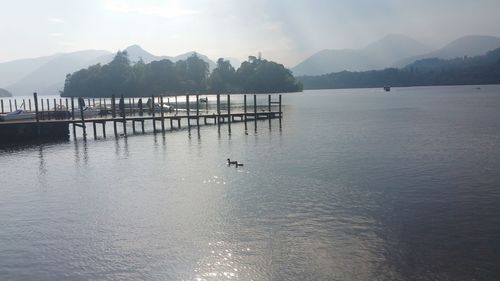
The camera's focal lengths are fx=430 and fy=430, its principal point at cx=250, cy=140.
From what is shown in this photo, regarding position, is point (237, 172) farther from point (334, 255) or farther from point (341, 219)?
point (334, 255)

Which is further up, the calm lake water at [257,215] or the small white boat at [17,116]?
the small white boat at [17,116]

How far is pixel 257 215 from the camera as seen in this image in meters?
21.1

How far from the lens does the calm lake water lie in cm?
1564

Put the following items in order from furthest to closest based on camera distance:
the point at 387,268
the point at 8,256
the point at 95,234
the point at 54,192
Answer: the point at 54,192 < the point at 95,234 < the point at 8,256 < the point at 387,268

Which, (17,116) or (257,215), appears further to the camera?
(17,116)

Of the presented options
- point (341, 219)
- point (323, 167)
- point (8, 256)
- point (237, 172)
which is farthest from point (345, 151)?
point (8, 256)

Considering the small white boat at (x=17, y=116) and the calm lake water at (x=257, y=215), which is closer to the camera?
the calm lake water at (x=257, y=215)

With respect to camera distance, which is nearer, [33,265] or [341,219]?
[33,265]

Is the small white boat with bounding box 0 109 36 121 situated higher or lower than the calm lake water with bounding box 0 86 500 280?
higher

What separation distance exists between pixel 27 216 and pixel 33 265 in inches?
271

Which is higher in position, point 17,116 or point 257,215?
point 17,116

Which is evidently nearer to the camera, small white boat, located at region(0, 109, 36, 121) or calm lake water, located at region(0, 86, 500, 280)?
calm lake water, located at region(0, 86, 500, 280)

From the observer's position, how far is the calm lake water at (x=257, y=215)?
15641mm

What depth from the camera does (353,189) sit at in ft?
84.3
